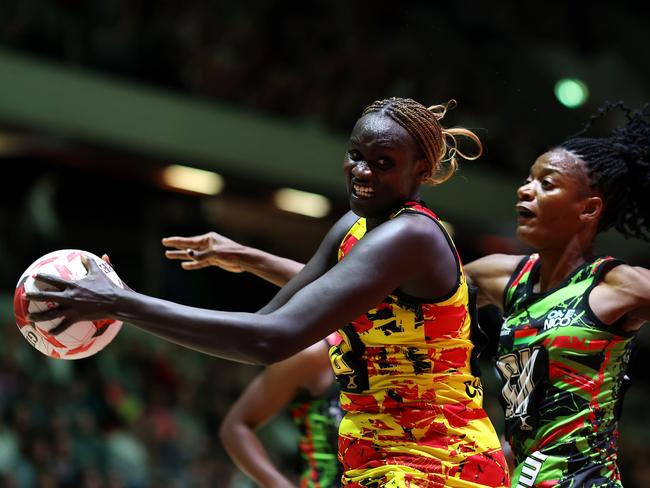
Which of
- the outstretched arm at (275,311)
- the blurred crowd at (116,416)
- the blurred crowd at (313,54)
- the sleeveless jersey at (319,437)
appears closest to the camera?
the outstretched arm at (275,311)

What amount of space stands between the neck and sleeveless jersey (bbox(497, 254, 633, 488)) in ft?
0.31

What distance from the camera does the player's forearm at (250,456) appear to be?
461 cm

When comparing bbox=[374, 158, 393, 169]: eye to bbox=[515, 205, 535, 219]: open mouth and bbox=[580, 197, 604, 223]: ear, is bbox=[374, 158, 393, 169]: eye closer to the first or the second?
bbox=[515, 205, 535, 219]: open mouth

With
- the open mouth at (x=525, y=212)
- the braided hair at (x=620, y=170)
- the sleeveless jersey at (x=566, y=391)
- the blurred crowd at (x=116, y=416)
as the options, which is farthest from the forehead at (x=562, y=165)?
the blurred crowd at (x=116, y=416)

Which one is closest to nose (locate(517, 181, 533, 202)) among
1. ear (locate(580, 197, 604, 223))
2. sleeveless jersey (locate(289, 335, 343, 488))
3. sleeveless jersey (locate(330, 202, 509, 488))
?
ear (locate(580, 197, 604, 223))

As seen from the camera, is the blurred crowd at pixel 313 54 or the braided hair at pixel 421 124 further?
the blurred crowd at pixel 313 54

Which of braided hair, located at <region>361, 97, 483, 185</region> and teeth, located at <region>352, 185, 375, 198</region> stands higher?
braided hair, located at <region>361, 97, 483, 185</region>

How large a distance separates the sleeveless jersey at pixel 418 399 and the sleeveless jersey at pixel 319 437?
57.3 inches

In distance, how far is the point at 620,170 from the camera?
150 inches

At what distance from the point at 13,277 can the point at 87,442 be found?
6.48ft

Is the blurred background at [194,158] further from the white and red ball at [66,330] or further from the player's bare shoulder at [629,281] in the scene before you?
the white and red ball at [66,330]

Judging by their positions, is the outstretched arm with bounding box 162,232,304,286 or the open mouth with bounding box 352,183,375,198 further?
the outstretched arm with bounding box 162,232,304,286

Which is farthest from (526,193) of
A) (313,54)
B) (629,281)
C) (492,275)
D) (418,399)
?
(313,54)

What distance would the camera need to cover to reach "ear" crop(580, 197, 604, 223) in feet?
12.4
